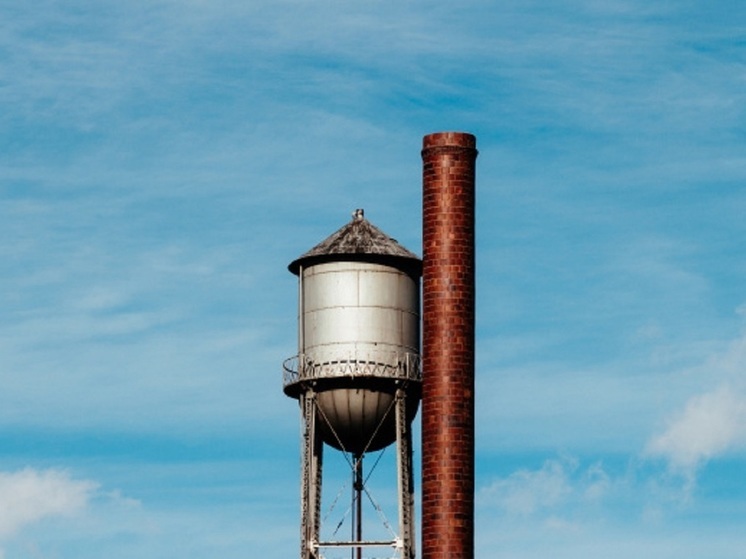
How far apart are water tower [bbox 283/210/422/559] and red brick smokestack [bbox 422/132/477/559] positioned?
700cm

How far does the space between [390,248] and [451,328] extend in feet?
29.2

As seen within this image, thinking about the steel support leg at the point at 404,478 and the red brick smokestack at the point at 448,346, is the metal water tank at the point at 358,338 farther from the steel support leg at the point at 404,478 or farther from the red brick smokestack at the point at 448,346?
the red brick smokestack at the point at 448,346

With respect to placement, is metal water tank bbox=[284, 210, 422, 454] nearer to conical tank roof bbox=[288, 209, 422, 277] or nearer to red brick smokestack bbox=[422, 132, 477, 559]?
conical tank roof bbox=[288, 209, 422, 277]

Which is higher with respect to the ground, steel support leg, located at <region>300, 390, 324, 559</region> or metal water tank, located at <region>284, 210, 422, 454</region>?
metal water tank, located at <region>284, 210, 422, 454</region>

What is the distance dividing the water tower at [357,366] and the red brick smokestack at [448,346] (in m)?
7.00

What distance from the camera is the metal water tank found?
3371 inches

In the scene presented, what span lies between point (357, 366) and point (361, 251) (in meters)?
3.41

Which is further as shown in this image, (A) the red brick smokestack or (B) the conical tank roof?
(B) the conical tank roof

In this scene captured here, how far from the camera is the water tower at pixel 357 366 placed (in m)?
85.5

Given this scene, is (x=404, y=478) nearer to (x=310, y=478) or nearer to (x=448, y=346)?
(x=310, y=478)

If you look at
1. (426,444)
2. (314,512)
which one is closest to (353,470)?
(314,512)

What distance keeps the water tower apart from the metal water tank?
0.09ft

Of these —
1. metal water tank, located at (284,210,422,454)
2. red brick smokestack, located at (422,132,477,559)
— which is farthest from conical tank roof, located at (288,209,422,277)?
red brick smokestack, located at (422,132,477,559)

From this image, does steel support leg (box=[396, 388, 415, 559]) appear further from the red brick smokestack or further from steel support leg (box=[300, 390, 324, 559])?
the red brick smokestack
